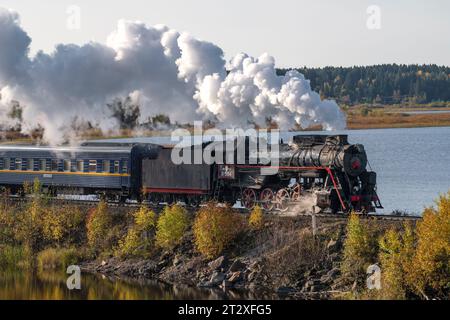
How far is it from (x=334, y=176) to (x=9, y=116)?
105 feet

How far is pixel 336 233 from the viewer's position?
3834cm

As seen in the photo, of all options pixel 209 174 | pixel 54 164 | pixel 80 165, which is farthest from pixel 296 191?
pixel 54 164

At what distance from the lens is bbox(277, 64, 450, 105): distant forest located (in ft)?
589

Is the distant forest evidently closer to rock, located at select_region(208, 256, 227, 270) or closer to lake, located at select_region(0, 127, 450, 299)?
lake, located at select_region(0, 127, 450, 299)

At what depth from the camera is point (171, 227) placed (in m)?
42.4

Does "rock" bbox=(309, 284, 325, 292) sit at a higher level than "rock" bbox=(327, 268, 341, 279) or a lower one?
lower

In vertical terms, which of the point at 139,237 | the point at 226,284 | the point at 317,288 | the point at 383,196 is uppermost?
the point at 139,237

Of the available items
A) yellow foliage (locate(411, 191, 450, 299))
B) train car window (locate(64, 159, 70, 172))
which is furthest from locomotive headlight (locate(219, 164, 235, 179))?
yellow foliage (locate(411, 191, 450, 299))

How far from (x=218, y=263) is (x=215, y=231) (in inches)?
59.8

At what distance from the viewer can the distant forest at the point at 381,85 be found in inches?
7067

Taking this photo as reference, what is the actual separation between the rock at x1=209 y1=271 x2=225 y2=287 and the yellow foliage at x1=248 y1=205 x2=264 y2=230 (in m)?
2.98

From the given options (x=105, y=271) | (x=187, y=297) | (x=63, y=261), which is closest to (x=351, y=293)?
(x=187, y=297)

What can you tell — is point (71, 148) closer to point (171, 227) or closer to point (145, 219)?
point (145, 219)

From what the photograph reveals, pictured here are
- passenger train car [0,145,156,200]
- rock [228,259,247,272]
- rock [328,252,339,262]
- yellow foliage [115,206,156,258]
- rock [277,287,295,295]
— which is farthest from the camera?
passenger train car [0,145,156,200]
